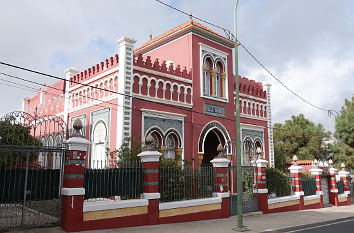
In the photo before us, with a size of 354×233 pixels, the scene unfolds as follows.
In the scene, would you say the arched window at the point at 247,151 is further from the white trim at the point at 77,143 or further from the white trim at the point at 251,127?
the white trim at the point at 77,143

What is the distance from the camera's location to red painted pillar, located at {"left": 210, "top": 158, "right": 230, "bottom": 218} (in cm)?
1295

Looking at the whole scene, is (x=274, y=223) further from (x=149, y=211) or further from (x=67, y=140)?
(x=67, y=140)

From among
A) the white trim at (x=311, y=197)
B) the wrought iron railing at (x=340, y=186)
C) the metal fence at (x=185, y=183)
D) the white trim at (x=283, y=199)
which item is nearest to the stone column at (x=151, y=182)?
the metal fence at (x=185, y=183)

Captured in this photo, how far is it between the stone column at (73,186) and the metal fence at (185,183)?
3.17m

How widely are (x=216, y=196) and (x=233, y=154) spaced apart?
7514 millimetres

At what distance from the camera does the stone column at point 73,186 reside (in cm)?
868

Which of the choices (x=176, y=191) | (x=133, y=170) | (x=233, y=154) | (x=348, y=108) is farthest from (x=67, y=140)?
(x=348, y=108)

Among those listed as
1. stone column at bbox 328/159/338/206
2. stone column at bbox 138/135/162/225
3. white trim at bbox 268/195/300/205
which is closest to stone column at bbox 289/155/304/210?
white trim at bbox 268/195/300/205

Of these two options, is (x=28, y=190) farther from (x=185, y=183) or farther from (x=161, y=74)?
(x=161, y=74)

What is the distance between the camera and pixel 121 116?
→ 595 inches

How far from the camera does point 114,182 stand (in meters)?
10.1

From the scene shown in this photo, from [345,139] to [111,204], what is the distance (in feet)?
81.2

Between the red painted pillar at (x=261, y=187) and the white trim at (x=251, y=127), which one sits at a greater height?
the white trim at (x=251, y=127)

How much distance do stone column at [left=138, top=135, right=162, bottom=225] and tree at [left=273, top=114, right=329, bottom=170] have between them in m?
24.0
